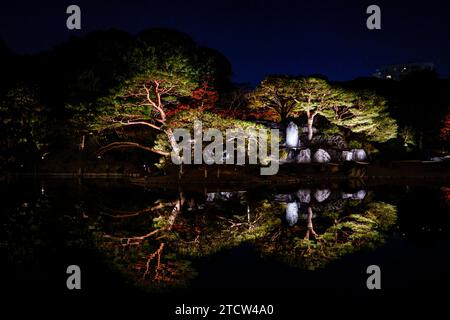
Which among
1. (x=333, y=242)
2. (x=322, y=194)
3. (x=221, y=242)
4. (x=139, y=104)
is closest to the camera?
(x=333, y=242)

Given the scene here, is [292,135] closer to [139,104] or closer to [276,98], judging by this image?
[276,98]

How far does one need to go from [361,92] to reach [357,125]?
2481mm

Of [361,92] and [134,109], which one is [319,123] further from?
[134,109]

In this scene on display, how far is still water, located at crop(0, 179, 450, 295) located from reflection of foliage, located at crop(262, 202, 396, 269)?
0.9 inches

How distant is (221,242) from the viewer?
28.2ft

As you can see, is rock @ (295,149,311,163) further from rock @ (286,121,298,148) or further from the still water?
the still water

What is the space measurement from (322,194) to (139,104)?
10427mm

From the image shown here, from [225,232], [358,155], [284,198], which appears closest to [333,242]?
[225,232]

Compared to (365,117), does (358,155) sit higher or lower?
lower

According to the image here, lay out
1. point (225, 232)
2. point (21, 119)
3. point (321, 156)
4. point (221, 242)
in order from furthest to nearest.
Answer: point (321, 156) < point (21, 119) < point (225, 232) < point (221, 242)

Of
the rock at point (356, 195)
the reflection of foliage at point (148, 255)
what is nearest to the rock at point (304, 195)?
the rock at point (356, 195)
